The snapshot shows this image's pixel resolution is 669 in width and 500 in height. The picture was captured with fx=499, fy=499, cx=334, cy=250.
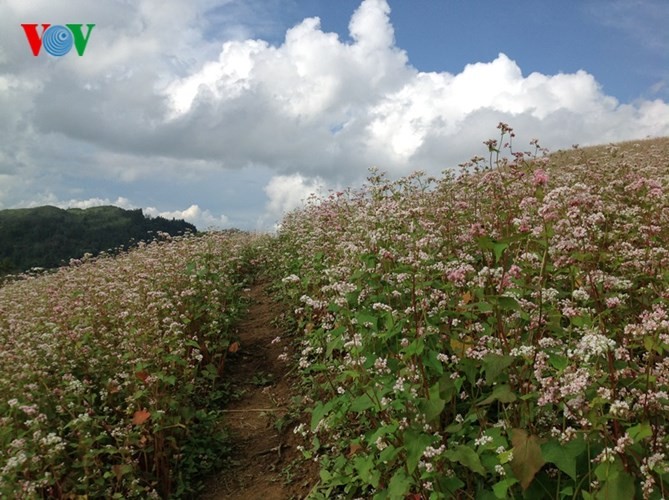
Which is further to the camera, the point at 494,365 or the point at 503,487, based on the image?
the point at 494,365

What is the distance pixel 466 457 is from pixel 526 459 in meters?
0.46

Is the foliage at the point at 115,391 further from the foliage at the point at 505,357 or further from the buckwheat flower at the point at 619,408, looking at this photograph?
the buckwheat flower at the point at 619,408

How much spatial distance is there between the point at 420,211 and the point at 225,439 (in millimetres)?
4402

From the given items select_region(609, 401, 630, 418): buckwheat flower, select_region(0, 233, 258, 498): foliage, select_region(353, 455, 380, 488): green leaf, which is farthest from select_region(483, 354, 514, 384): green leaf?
select_region(0, 233, 258, 498): foliage

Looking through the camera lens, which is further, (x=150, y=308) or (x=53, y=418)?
(x=150, y=308)

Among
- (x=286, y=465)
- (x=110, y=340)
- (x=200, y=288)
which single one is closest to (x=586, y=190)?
(x=286, y=465)

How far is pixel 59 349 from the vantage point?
7.14 meters

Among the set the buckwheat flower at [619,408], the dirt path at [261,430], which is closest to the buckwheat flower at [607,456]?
the buckwheat flower at [619,408]

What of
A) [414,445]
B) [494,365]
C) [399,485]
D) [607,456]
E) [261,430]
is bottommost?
[261,430]

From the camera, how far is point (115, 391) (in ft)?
20.6

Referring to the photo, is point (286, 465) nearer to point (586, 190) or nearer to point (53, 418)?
point (53, 418)

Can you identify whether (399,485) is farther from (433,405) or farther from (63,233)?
(63,233)

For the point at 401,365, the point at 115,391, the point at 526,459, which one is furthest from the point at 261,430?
the point at 526,459

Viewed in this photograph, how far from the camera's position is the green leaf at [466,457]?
3268mm
